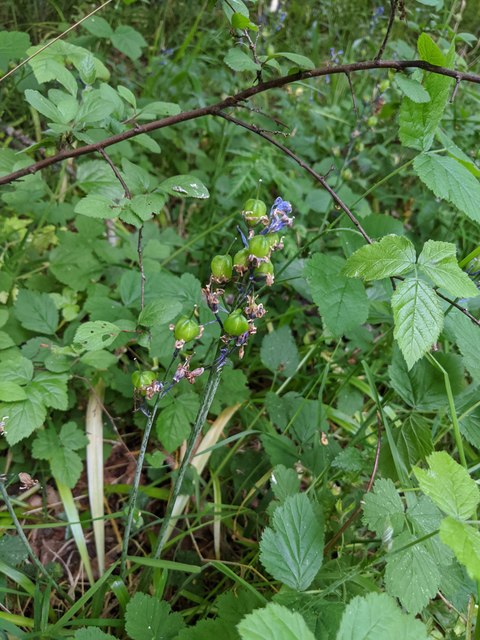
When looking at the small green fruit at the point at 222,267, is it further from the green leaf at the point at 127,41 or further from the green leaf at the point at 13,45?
the green leaf at the point at 127,41

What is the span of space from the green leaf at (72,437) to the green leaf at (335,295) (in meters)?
0.78

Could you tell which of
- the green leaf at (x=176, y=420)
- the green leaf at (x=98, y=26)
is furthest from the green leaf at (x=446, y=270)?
the green leaf at (x=98, y=26)

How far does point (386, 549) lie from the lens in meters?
1.09

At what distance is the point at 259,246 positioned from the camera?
810 millimetres

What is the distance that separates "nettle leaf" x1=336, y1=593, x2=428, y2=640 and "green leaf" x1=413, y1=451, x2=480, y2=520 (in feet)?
0.56

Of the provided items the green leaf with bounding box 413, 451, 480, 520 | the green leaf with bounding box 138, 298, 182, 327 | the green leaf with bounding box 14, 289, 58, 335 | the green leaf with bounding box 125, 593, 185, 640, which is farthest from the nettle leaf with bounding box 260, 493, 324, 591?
the green leaf with bounding box 14, 289, 58, 335

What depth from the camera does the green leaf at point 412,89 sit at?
1.01 metres

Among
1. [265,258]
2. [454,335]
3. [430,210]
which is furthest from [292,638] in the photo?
[430,210]

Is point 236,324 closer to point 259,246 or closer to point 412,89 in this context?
point 259,246

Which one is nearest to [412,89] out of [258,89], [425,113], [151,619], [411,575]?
[425,113]

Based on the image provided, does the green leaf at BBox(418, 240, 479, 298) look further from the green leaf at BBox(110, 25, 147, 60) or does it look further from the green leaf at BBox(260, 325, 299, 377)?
the green leaf at BBox(110, 25, 147, 60)

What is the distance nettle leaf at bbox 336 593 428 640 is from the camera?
0.75 metres

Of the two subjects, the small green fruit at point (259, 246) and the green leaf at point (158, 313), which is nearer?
the small green fruit at point (259, 246)

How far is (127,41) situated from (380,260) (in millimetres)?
1624
